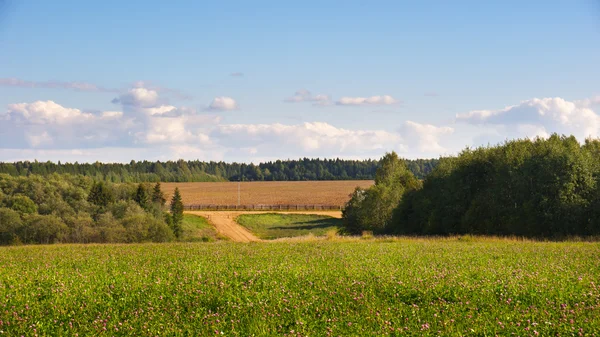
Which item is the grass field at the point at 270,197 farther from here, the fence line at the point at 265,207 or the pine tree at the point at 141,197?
the pine tree at the point at 141,197

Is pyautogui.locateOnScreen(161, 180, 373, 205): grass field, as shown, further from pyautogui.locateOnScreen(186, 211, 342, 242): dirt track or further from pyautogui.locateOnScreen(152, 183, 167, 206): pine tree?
pyautogui.locateOnScreen(152, 183, 167, 206): pine tree

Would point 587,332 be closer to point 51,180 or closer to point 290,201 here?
point 51,180

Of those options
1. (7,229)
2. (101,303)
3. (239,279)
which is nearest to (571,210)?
(239,279)

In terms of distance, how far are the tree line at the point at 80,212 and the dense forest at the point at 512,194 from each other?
32.7 meters

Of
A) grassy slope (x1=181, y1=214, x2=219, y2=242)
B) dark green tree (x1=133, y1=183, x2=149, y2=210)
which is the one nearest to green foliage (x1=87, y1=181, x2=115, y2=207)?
dark green tree (x1=133, y1=183, x2=149, y2=210)

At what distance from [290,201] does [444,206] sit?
9386cm

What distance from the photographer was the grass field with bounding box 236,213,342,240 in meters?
89.4

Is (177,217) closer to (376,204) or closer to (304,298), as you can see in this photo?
(376,204)

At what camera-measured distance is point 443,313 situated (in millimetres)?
13938

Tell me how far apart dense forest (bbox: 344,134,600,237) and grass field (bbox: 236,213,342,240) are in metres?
22.7


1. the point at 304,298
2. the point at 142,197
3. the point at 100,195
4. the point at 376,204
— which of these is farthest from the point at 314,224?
the point at 304,298

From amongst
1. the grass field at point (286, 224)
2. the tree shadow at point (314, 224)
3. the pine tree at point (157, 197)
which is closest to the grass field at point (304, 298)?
the grass field at point (286, 224)

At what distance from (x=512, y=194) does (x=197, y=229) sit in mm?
56960

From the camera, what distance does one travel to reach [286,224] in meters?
104
